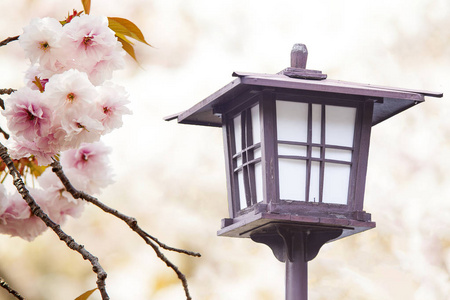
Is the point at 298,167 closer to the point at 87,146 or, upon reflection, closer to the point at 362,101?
the point at 362,101

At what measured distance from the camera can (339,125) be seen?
2.07 meters

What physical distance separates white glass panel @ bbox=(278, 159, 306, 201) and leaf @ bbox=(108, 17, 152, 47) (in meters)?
1.17

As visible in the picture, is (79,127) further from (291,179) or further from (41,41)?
(291,179)

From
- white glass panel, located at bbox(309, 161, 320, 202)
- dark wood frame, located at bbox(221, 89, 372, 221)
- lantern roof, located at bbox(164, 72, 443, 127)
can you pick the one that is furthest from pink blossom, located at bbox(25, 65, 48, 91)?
white glass panel, located at bbox(309, 161, 320, 202)

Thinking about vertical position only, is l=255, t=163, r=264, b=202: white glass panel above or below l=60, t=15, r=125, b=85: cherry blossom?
below

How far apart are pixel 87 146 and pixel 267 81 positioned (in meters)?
0.95

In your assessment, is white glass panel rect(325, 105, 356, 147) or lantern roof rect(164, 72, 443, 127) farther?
white glass panel rect(325, 105, 356, 147)

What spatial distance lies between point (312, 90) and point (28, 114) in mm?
1265

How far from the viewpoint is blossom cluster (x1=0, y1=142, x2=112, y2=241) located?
3.37 feet

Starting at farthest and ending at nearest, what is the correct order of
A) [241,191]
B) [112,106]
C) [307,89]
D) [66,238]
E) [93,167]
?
[241,191] < [307,89] < [93,167] < [112,106] < [66,238]

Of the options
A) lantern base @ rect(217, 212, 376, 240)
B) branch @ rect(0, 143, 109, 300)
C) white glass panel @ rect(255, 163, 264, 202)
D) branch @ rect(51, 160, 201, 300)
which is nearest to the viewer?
branch @ rect(0, 143, 109, 300)

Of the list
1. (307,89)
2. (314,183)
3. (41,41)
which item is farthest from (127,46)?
(314,183)

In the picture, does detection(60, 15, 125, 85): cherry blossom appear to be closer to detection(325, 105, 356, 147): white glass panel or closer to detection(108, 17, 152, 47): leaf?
detection(108, 17, 152, 47): leaf

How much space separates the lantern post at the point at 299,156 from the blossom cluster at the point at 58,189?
2.98 ft
